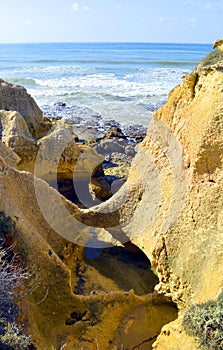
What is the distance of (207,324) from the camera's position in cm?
388

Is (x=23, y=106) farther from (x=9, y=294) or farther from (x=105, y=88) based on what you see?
(x=105, y=88)

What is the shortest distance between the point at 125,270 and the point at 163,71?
135 feet

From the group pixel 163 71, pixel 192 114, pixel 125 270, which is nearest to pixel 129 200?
pixel 125 270

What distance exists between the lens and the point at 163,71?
45438mm

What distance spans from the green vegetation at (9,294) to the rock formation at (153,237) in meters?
0.20

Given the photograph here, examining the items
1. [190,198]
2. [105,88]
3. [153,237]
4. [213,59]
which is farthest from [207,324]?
[105,88]

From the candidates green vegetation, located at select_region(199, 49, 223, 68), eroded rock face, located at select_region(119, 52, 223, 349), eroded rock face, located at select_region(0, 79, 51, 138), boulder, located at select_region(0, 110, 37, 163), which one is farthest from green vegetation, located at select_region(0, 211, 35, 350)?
eroded rock face, located at select_region(0, 79, 51, 138)

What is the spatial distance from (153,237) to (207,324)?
8.24ft

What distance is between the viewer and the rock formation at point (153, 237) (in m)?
5.02

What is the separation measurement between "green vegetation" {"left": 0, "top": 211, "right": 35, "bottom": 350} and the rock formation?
20 centimetres

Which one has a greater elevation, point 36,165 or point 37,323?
→ point 36,165

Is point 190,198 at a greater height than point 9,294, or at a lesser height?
greater

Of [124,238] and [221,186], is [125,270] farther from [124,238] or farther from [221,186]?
[221,186]

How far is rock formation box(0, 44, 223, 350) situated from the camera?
502cm
